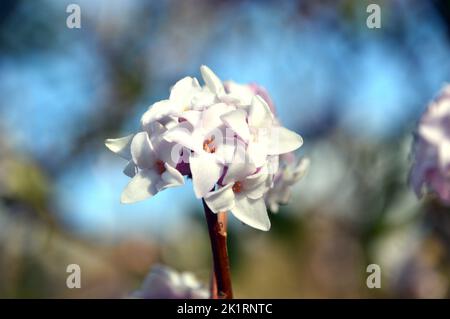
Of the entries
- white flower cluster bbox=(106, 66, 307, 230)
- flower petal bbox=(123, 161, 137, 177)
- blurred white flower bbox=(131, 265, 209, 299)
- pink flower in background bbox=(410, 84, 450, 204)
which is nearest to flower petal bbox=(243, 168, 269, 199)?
white flower cluster bbox=(106, 66, 307, 230)

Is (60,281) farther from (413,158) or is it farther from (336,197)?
(413,158)

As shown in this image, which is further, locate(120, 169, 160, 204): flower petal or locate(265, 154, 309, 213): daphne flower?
locate(265, 154, 309, 213): daphne flower

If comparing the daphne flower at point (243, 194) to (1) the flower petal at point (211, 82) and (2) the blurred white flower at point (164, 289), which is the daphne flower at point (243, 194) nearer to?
(1) the flower petal at point (211, 82)

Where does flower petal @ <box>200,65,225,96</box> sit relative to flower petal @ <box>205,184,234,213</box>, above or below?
above

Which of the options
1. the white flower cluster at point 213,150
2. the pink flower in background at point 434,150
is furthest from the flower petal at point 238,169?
the pink flower in background at point 434,150

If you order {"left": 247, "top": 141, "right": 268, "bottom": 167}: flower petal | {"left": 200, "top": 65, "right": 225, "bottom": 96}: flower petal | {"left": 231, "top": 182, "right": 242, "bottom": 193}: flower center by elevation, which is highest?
{"left": 200, "top": 65, "right": 225, "bottom": 96}: flower petal

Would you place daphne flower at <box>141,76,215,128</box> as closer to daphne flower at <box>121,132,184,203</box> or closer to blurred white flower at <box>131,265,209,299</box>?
daphne flower at <box>121,132,184,203</box>
